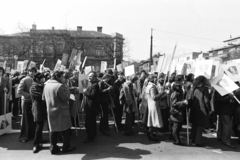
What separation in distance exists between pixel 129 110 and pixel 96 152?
6.33 ft

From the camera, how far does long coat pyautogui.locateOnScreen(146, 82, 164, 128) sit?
6012mm

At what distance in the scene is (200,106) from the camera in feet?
19.0

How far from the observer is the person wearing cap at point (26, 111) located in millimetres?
5829

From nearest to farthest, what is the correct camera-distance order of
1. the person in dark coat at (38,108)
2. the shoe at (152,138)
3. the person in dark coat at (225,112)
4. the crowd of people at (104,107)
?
the crowd of people at (104,107), the person in dark coat at (38,108), the person in dark coat at (225,112), the shoe at (152,138)

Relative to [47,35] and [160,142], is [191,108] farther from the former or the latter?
[47,35]

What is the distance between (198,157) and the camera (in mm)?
4973

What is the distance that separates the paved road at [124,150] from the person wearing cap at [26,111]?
271 mm

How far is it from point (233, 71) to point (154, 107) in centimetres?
264

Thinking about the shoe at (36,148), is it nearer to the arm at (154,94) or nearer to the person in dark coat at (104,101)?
the person in dark coat at (104,101)

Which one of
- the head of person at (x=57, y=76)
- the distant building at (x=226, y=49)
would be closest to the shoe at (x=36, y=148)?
the head of person at (x=57, y=76)

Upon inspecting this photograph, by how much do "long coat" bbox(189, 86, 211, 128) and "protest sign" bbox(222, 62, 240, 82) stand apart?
3.28 ft

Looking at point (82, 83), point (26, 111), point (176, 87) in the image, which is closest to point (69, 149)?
point (26, 111)

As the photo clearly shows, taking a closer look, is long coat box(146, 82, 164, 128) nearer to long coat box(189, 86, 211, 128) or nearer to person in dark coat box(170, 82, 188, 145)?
person in dark coat box(170, 82, 188, 145)

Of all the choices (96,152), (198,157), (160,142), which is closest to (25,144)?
(96,152)
